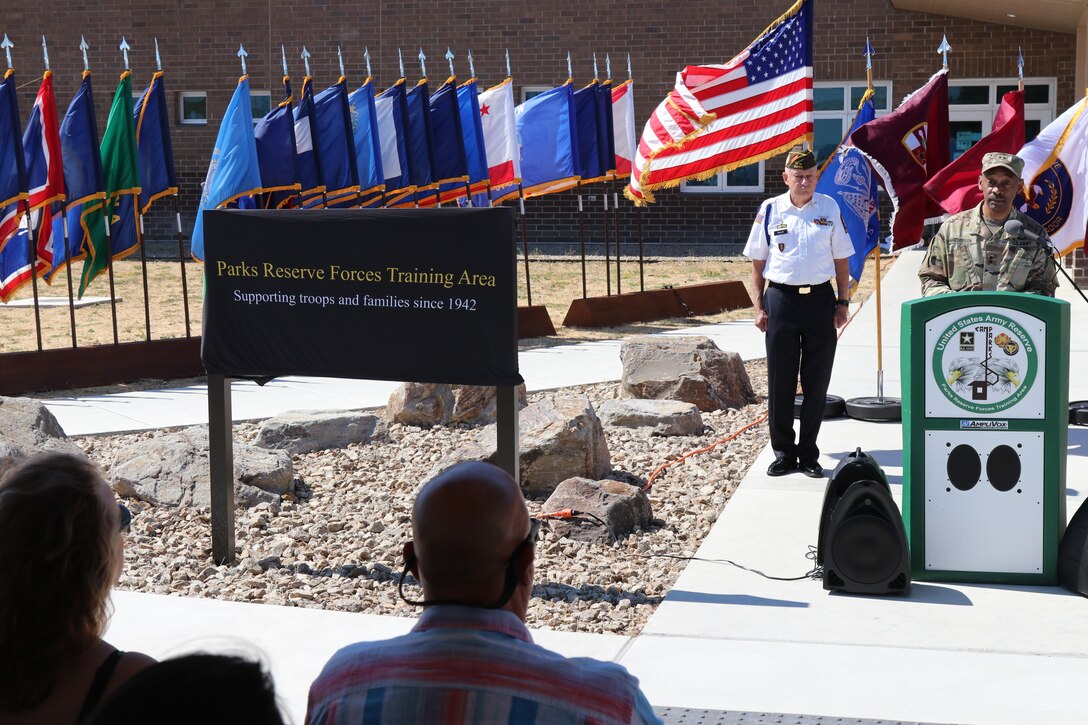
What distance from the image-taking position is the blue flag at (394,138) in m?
14.8

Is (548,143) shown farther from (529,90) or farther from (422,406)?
(529,90)

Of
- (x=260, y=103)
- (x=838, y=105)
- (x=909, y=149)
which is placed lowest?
(x=909, y=149)

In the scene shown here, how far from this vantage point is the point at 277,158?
1344 cm

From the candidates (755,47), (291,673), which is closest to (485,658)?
(291,673)

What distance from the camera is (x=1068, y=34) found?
951 inches

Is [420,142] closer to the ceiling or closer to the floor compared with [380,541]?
closer to the ceiling

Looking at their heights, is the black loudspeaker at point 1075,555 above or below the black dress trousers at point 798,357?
below

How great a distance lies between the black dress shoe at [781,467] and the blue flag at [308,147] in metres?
7.42

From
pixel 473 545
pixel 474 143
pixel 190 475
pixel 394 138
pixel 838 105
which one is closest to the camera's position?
pixel 473 545

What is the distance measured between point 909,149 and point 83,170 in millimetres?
7455

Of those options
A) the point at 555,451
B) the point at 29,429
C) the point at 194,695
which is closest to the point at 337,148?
the point at 29,429

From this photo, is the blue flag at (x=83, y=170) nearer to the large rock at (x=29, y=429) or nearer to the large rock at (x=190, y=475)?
the large rock at (x=29, y=429)

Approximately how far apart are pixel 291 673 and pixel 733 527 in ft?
9.04

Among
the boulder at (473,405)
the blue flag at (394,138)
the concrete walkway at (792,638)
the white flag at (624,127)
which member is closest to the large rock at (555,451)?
the concrete walkway at (792,638)
